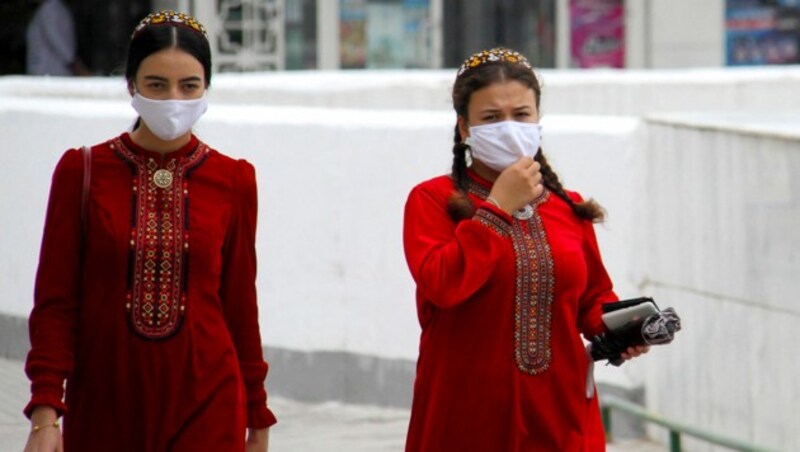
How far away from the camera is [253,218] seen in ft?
13.7

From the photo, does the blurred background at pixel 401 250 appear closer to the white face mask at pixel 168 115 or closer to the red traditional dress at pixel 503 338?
the red traditional dress at pixel 503 338

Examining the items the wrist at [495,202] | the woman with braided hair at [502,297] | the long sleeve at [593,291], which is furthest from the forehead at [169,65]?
the long sleeve at [593,291]

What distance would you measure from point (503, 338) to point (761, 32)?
60.3 ft

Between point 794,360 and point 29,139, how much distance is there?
384cm

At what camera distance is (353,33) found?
20422 mm

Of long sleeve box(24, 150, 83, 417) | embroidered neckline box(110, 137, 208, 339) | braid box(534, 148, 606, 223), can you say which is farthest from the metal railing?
long sleeve box(24, 150, 83, 417)

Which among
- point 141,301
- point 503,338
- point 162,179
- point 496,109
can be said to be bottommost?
point 503,338

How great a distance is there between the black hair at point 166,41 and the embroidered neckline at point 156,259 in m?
0.25

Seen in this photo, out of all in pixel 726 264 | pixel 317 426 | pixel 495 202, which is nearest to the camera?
pixel 495 202

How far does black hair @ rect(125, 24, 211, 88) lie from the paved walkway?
342 cm

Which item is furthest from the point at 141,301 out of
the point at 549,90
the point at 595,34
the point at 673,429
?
the point at 595,34


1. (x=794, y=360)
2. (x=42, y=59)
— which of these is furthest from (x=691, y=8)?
(x=794, y=360)

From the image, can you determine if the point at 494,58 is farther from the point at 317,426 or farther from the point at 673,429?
the point at 317,426

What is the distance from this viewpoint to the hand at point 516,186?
4062 millimetres
